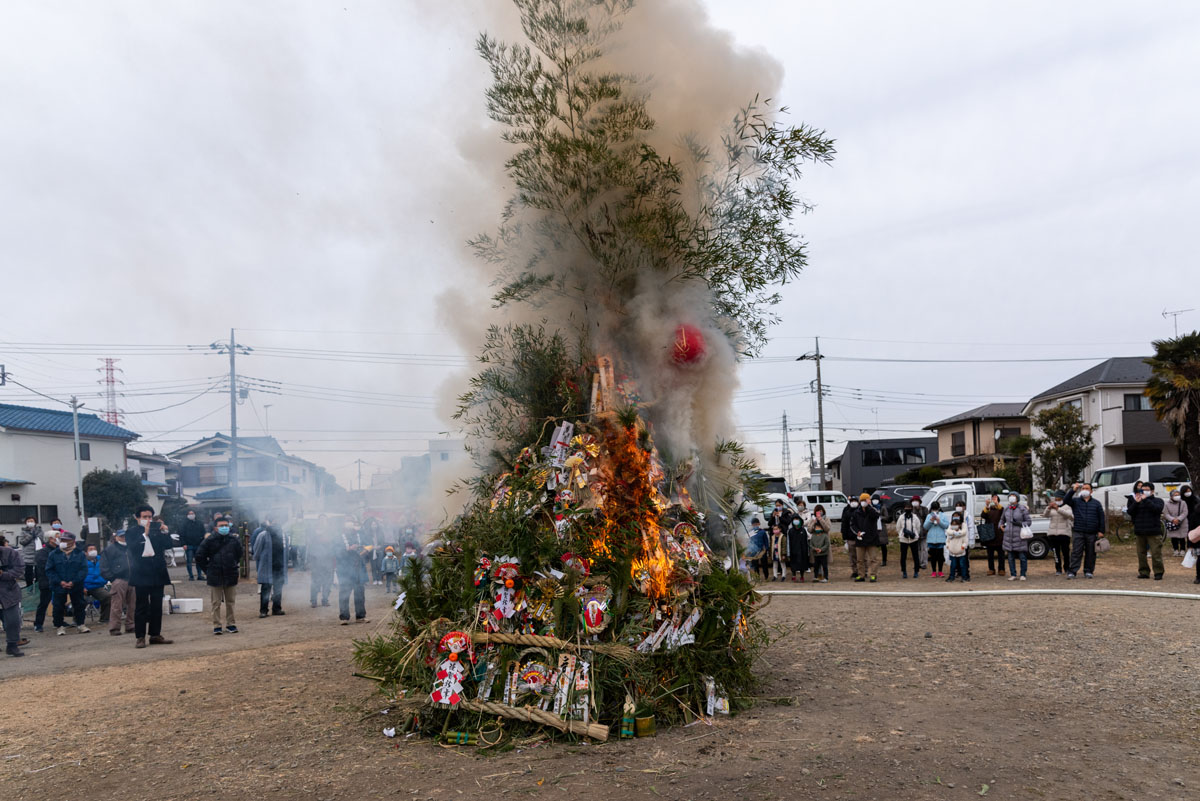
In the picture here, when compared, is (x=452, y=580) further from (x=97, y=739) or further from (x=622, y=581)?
(x=97, y=739)

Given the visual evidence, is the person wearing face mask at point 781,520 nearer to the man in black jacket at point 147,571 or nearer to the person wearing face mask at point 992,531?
the person wearing face mask at point 992,531

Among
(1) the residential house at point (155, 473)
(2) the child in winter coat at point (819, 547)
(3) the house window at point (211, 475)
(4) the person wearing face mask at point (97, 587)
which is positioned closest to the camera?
(4) the person wearing face mask at point (97, 587)

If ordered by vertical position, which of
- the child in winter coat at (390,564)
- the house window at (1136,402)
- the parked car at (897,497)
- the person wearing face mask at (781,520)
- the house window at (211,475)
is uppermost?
the house window at (1136,402)

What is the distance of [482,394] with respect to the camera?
8.36 m

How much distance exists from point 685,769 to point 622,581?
153 cm

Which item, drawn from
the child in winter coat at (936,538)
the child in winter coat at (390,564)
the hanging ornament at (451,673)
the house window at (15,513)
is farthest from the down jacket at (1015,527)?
the house window at (15,513)

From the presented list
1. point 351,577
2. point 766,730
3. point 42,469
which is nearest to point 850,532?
point 351,577

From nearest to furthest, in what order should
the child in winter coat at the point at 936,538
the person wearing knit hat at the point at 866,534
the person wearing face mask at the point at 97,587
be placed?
the person wearing face mask at the point at 97,587
the person wearing knit hat at the point at 866,534
the child in winter coat at the point at 936,538

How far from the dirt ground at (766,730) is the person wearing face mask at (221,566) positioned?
194cm

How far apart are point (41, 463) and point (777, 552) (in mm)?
35809

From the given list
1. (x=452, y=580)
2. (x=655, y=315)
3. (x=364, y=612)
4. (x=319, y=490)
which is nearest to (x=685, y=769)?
(x=452, y=580)

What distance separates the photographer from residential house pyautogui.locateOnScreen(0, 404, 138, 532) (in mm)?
36125

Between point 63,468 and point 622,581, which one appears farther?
point 63,468

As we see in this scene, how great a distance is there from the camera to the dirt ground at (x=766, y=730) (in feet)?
16.8
